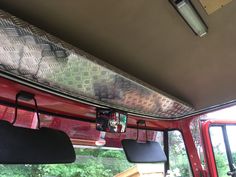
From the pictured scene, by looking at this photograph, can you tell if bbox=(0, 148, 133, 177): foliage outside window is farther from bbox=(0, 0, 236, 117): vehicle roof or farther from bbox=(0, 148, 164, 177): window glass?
bbox=(0, 0, 236, 117): vehicle roof

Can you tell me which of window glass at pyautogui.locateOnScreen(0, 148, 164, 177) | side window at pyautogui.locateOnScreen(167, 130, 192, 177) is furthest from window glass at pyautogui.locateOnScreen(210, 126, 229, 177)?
window glass at pyautogui.locateOnScreen(0, 148, 164, 177)

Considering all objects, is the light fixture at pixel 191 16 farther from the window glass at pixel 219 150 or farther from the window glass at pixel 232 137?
the window glass at pixel 232 137

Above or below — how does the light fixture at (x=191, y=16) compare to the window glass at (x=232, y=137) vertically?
above

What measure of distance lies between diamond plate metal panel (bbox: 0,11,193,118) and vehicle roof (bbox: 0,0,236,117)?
0.05m

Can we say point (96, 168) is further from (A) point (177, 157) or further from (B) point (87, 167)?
(A) point (177, 157)

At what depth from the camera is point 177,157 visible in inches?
116

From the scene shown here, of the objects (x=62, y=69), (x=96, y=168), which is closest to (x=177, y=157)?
(x=96, y=168)

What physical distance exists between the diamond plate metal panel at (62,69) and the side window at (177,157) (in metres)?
0.94

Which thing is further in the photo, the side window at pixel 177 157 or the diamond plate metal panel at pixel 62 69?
the side window at pixel 177 157

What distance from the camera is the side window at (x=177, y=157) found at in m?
2.87

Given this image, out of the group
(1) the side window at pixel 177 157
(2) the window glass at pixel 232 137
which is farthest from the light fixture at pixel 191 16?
(2) the window glass at pixel 232 137

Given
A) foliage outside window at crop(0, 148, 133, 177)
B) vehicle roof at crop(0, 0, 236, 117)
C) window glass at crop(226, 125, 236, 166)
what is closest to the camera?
vehicle roof at crop(0, 0, 236, 117)

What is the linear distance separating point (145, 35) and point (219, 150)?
7.19 ft

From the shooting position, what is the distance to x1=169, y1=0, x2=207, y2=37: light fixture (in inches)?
43.9
